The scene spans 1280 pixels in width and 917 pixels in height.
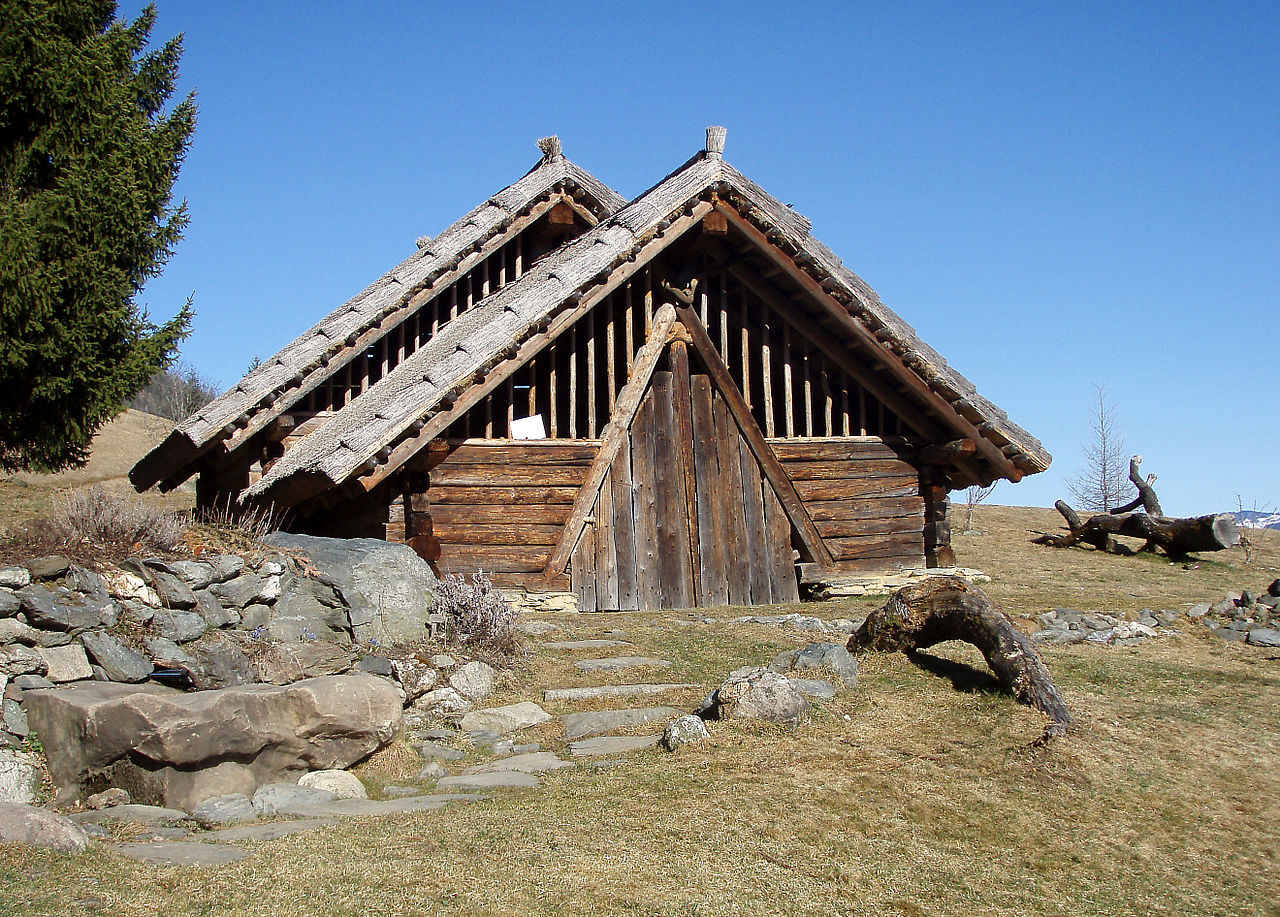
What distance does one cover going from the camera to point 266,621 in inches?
323

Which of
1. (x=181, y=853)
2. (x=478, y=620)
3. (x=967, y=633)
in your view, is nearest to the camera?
(x=181, y=853)

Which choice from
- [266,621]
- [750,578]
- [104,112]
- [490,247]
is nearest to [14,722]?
[266,621]

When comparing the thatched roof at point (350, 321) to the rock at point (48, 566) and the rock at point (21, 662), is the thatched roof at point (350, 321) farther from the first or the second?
the rock at point (21, 662)

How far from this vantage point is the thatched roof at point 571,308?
11.2m

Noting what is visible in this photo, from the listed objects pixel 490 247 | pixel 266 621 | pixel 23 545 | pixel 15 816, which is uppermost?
pixel 490 247

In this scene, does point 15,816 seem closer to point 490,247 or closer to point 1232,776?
point 1232,776

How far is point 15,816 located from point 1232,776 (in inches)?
273

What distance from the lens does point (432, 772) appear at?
696 cm

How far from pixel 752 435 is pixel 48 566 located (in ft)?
30.1

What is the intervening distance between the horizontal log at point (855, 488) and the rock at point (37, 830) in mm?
10787

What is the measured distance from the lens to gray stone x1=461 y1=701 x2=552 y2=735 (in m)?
7.86

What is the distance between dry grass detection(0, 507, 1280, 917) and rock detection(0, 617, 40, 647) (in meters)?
2.14

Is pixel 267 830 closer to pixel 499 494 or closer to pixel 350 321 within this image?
pixel 499 494

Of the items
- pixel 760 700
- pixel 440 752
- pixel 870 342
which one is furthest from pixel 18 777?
pixel 870 342
